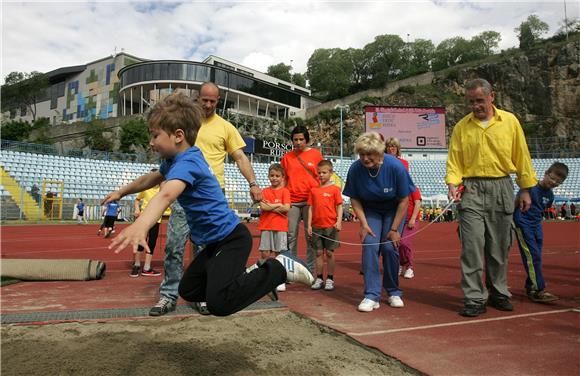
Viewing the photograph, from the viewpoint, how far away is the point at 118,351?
307 cm

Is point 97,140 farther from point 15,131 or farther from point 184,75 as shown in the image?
point 184,75

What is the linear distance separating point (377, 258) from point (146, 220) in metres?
3.02

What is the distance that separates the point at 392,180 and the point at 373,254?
2.69ft

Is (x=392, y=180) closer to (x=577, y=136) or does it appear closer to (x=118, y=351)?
(x=118, y=351)

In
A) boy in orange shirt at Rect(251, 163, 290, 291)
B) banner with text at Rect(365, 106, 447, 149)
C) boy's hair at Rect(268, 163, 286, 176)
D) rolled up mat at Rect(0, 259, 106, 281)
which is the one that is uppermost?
banner with text at Rect(365, 106, 447, 149)

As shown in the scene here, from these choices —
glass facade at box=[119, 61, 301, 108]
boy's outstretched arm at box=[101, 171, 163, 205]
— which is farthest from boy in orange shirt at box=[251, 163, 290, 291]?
glass facade at box=[119, 61, 301, 108]

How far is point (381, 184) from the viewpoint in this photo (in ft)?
15.1

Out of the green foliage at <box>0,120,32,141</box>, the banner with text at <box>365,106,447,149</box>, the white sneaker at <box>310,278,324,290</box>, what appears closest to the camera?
the white sneaker at <box>310,278,324,290</box>

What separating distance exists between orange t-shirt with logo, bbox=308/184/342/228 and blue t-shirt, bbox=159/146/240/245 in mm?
2829

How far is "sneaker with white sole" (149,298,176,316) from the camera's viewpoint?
4004mm

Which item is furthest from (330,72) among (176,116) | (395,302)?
(176,116)

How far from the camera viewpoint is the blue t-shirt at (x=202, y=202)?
2703mm

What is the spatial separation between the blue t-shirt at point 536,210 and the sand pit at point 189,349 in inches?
118

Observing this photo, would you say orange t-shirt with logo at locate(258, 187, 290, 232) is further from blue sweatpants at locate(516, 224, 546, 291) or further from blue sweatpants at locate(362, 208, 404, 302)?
blue sweatpants at locate(516, 224, 546, 291)
